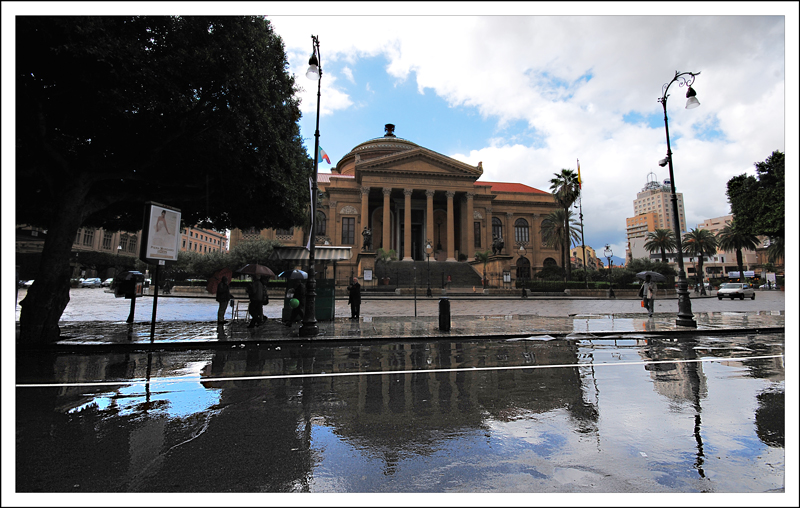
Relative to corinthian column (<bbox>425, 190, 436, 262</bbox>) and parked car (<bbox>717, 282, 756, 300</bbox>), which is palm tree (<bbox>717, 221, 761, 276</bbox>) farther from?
corinthian column (<bbox>425, 190, 436, 262</bbox>)

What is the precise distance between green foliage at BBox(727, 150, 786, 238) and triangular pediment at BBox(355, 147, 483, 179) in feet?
83.6

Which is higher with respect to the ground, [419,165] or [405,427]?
[419,165]

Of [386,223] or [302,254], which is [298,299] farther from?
[386,223]

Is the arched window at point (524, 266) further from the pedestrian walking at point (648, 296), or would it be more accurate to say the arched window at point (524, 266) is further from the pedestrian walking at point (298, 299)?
the pedestrian walking at point (298, 299)

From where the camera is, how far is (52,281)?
9.37m

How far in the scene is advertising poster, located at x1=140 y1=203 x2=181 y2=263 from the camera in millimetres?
9609

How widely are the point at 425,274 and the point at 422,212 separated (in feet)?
52.0

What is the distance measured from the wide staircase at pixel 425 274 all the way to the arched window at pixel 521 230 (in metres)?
17.7

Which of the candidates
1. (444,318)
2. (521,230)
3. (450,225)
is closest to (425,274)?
(450,225)

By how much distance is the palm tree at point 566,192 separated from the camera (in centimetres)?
4325

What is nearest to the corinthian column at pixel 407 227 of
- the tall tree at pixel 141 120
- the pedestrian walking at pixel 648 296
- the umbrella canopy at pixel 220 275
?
the pedestrian walking at pixel 648 296

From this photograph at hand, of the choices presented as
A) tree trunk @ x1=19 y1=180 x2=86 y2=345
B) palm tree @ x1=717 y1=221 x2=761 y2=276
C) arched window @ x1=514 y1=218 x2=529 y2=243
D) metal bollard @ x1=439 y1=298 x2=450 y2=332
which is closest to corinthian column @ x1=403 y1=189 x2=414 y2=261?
arched window @ x1=514 y1=218 x2=529 y2=243

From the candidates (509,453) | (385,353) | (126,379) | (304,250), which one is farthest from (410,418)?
(304,250)

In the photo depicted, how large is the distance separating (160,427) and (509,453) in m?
3.38
